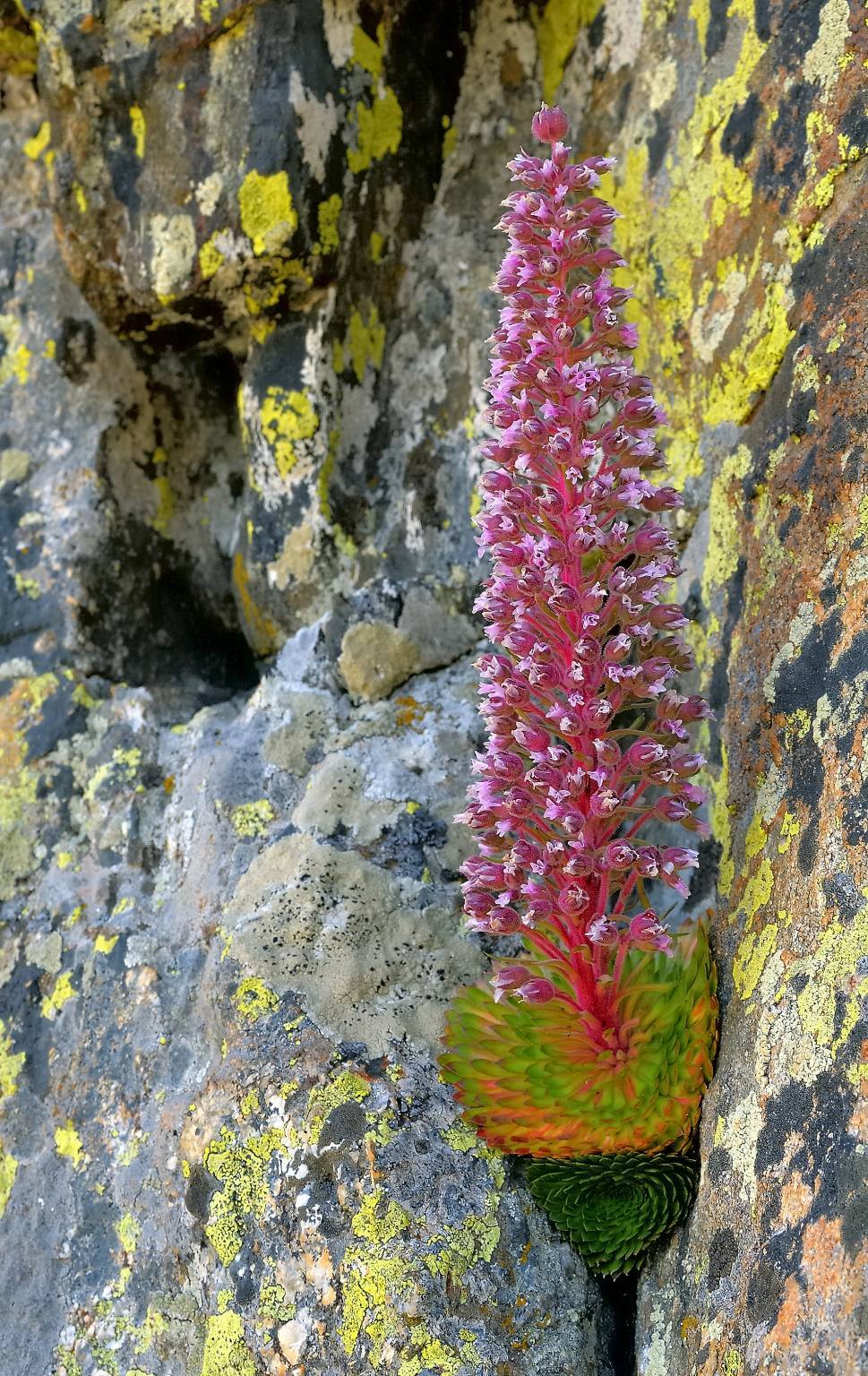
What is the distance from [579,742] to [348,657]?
1505 millimetres

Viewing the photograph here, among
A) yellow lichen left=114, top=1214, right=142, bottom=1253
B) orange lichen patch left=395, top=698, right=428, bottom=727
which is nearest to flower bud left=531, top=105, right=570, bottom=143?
orange lichen patch left=395, top=698, right=428, bottom=727

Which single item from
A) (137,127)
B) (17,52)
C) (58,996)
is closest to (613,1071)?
(58,996)

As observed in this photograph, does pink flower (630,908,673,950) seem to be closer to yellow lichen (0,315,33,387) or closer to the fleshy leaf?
the fleshy leaf

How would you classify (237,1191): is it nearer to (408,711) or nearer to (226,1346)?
(226,1346)

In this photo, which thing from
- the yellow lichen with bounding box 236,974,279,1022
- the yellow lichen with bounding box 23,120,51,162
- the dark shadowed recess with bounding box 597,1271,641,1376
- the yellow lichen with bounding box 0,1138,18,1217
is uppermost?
A: the yellow lichen with bounding box 23,120,51,162

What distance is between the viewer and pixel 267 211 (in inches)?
156

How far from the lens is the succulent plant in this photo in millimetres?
2635

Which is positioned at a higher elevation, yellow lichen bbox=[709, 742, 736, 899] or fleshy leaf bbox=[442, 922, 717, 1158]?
yellow lichen bbox=[709, 742, 736, 899]

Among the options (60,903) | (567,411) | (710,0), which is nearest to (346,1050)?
(60,903)

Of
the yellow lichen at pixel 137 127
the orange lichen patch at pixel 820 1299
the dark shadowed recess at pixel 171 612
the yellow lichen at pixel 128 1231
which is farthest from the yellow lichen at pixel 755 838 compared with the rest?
the yellow lichen at pixel 137 127

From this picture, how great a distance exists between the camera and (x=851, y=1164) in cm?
217

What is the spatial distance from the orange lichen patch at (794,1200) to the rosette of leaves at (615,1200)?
1.32ft

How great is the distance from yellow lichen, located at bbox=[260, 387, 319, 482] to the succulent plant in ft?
5.10

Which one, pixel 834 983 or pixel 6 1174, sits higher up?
pixel 834 983
